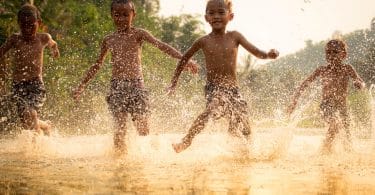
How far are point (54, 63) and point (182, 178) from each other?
700cm

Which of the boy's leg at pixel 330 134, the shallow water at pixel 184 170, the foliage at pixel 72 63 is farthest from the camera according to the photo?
the foliage at pixel 72 63

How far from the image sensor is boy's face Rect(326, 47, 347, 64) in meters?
6.59

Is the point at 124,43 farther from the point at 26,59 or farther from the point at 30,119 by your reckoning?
the point at 30,119

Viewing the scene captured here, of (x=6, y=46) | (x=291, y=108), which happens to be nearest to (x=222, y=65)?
(x=291, y=108)

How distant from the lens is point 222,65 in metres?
5.50

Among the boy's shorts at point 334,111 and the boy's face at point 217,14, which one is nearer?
the boy's face at point 217,14

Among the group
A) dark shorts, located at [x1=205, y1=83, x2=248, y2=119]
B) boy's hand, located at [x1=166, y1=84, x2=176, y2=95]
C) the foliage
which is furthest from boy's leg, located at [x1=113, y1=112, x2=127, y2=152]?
the foliage

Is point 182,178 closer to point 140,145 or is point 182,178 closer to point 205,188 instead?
point 205,188

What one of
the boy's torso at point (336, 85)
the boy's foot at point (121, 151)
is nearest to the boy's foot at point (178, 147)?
the boy's foot at point (121, 151)

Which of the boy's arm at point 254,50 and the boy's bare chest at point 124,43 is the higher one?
the boy's bare chest at point 124,43

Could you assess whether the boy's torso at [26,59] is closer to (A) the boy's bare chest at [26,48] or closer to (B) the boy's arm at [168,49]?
(A) the boy's bare chest at [26,48]

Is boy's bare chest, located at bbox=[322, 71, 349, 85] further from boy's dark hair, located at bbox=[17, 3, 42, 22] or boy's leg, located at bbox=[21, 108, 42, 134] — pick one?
boy's dark hair, located at bbox=[17, 3, 42, 22]

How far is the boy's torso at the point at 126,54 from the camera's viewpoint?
230 inches

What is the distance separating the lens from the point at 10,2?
352 inches
